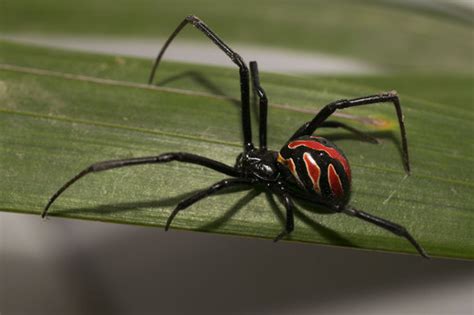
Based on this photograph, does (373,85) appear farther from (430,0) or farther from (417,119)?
(430,0)

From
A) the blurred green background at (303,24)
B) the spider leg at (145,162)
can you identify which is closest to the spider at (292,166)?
the spider leg at (145,162)

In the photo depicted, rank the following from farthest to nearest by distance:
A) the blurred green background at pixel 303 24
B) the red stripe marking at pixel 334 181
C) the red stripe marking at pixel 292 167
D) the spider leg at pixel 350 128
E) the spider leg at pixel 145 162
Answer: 1. the blurred green background at pixel 303 24
2. the spider leg at pixel 350 128
3. the red stripe marking at pixel 292 167
4. the red stripe marking at pixel 334 181
5. the spider leg at pixel 145 162

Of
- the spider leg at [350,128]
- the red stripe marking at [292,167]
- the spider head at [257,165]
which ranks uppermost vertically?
the spider leg at [350,128]

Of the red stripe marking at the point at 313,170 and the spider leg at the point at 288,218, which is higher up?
the red stripe marking at the point at 313,170

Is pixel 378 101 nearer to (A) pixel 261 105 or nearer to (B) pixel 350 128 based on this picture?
(B) pixel 350 128

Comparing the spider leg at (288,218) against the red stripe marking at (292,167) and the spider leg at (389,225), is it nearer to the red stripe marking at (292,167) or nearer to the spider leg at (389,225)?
the red stripe marking at (292,167)

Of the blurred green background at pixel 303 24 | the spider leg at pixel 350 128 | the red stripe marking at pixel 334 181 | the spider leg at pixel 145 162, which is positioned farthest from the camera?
the blurred green background at pixel 303 24

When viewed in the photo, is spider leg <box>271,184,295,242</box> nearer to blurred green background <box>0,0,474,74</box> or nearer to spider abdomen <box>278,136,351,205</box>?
spider abdomen <box>278,136,351,205</box>

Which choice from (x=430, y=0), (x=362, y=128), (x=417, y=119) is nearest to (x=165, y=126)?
(x=362, y=128)
